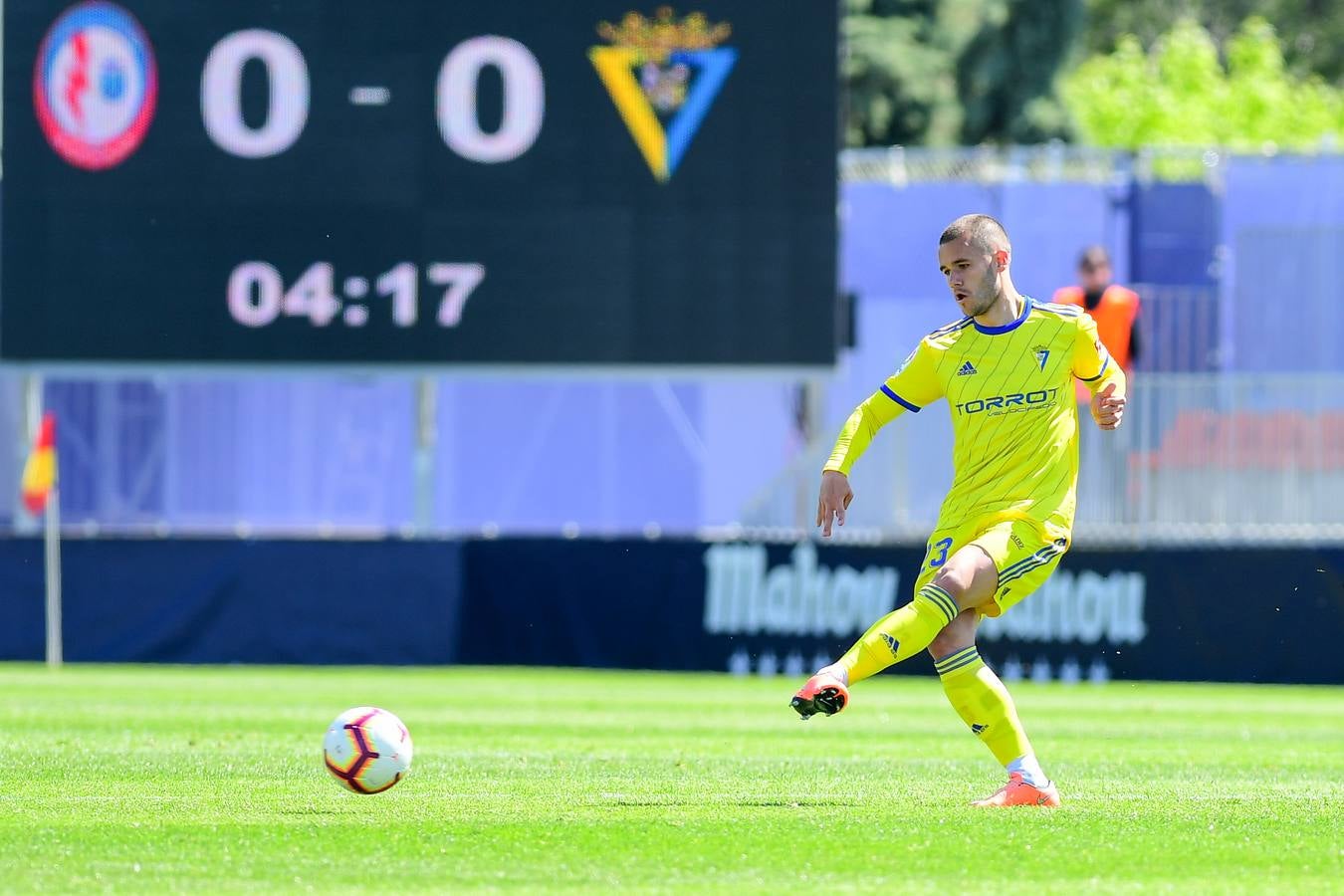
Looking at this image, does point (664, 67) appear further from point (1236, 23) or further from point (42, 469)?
point (1236, 23)

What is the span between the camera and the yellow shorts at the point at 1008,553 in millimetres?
8414

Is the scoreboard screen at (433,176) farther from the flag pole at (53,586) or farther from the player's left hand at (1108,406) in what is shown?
the player's left hand at (1108,406)

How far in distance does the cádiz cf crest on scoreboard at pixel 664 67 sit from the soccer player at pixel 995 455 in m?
10.5

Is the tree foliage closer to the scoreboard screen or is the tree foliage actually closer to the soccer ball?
the scoreboard screen

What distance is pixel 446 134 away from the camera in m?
19.1

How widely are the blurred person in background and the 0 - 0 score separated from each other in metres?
4.85

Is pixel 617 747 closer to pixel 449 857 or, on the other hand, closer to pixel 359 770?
pixel 359 770

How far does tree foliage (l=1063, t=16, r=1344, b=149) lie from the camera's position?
2007 inches

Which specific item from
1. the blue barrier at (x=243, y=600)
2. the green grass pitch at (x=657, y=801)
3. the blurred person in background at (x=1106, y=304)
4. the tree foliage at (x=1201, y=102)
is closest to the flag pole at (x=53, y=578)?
the blue barrier at (x=243, y=600)

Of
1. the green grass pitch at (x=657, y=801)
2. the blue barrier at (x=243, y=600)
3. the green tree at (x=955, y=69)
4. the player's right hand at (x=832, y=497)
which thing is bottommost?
the blue barrier at (x=243, y=600)

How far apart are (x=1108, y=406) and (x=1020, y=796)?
1422 millimetres

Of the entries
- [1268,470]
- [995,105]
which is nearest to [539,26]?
[1268,470]

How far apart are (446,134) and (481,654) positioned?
4.34 meters

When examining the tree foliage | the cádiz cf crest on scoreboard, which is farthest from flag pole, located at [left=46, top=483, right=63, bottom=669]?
the tree foliage
